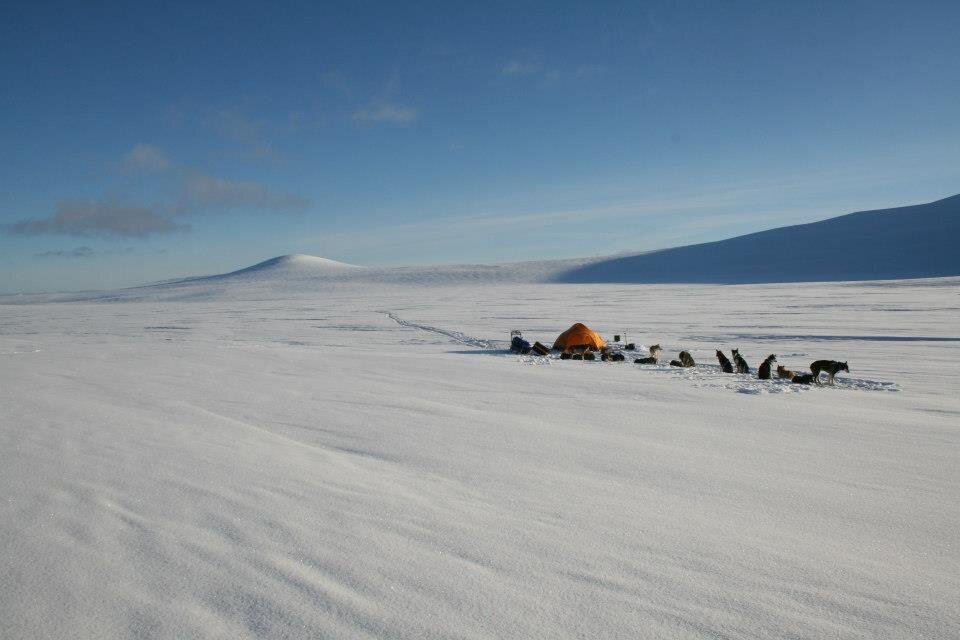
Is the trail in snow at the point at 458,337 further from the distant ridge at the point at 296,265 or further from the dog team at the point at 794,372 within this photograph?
the distant ridge at the point at 296,265

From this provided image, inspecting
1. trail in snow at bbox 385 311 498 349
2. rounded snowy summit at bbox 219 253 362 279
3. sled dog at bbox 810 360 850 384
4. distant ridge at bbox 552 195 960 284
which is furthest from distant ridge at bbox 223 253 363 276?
sled dog at bbox 810 360 850 384

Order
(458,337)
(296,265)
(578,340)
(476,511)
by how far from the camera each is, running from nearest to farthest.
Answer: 1. (476,511)
2. (578,340)
3. (458,337)
4. (296,265)

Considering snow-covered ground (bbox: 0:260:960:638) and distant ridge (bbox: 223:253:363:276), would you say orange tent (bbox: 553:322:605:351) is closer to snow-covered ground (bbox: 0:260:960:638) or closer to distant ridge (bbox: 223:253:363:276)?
snow-covered ground (bbox: 0:260:960:638)

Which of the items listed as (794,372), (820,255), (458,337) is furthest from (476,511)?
(820,255)

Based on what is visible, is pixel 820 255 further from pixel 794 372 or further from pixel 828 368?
pixel 828 368

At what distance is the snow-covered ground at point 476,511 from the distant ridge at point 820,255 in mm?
44306

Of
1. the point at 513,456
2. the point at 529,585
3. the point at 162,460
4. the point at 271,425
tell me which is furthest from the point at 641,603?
the point at 271,425

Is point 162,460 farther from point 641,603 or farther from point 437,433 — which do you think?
point 641,603

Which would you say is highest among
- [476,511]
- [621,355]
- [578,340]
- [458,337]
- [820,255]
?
[820,255]

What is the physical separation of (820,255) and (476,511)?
63.4 metres

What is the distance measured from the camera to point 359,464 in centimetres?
305

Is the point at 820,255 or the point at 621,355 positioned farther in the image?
the point at 820,255

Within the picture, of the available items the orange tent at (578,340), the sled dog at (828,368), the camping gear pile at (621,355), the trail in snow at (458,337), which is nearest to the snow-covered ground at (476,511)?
the sled dog at (828,368)

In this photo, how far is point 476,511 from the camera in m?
2.32
